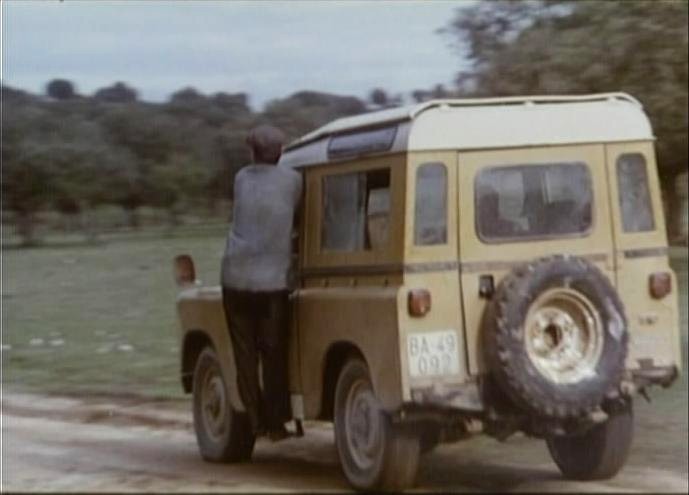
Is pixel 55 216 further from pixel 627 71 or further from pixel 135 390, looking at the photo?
pixel 627 71

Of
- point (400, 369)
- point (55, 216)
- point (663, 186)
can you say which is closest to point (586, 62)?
point (663, 186)

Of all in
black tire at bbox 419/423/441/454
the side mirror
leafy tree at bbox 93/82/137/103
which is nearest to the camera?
black tire at bbox 419/423/441/454

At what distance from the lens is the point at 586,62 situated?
27.5ft

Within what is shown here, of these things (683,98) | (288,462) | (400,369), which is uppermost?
(683,98)

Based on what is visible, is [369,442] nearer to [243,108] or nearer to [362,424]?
[362,424]

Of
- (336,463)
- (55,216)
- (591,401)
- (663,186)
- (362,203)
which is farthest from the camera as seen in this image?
(55,216)

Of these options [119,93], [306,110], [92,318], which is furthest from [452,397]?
[92,318]

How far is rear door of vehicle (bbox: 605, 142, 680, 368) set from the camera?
19.4ft

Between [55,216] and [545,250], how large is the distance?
329cm

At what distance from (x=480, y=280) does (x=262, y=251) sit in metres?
0.81

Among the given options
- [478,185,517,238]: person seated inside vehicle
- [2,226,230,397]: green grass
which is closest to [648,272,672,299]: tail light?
[478,185,517,238]: person seated inside vehicle

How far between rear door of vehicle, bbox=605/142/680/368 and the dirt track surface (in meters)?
0.56

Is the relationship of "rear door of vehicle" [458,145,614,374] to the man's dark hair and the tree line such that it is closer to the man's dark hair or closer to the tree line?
the man's dark hair

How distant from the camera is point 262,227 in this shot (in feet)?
19.8
